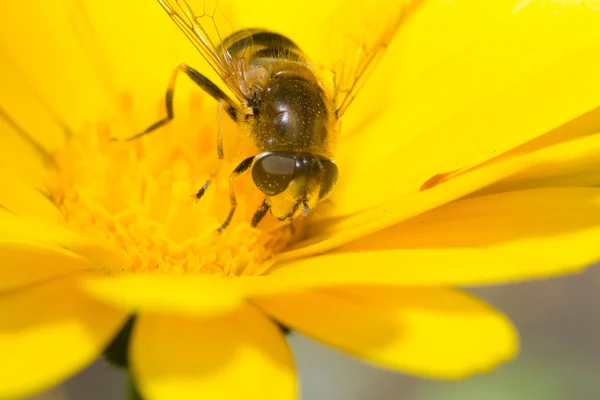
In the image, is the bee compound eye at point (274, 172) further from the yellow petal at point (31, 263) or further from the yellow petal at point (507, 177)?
the yellow petal at point (31, 263)

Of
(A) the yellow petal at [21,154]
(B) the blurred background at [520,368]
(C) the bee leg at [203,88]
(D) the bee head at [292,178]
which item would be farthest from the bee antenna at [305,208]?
(B) the blurred background at [520,368]

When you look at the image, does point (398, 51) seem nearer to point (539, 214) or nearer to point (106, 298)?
point (539, 214)

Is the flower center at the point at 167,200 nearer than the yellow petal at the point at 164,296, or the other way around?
the yellow petal at the point at 164,296

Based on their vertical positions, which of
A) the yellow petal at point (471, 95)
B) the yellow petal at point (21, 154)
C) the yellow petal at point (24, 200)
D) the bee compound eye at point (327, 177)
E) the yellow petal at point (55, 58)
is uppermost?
the yellow petal at point (471, 95)

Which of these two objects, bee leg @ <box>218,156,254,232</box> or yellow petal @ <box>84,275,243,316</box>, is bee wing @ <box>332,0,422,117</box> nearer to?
bee leg @ <box>218,156,254,232</box>

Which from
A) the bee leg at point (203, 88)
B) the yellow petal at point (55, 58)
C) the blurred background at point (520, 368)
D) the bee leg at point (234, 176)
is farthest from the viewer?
the blurred background at point (520, 368)

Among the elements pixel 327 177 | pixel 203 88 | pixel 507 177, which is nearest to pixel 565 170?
pixel 507 177
